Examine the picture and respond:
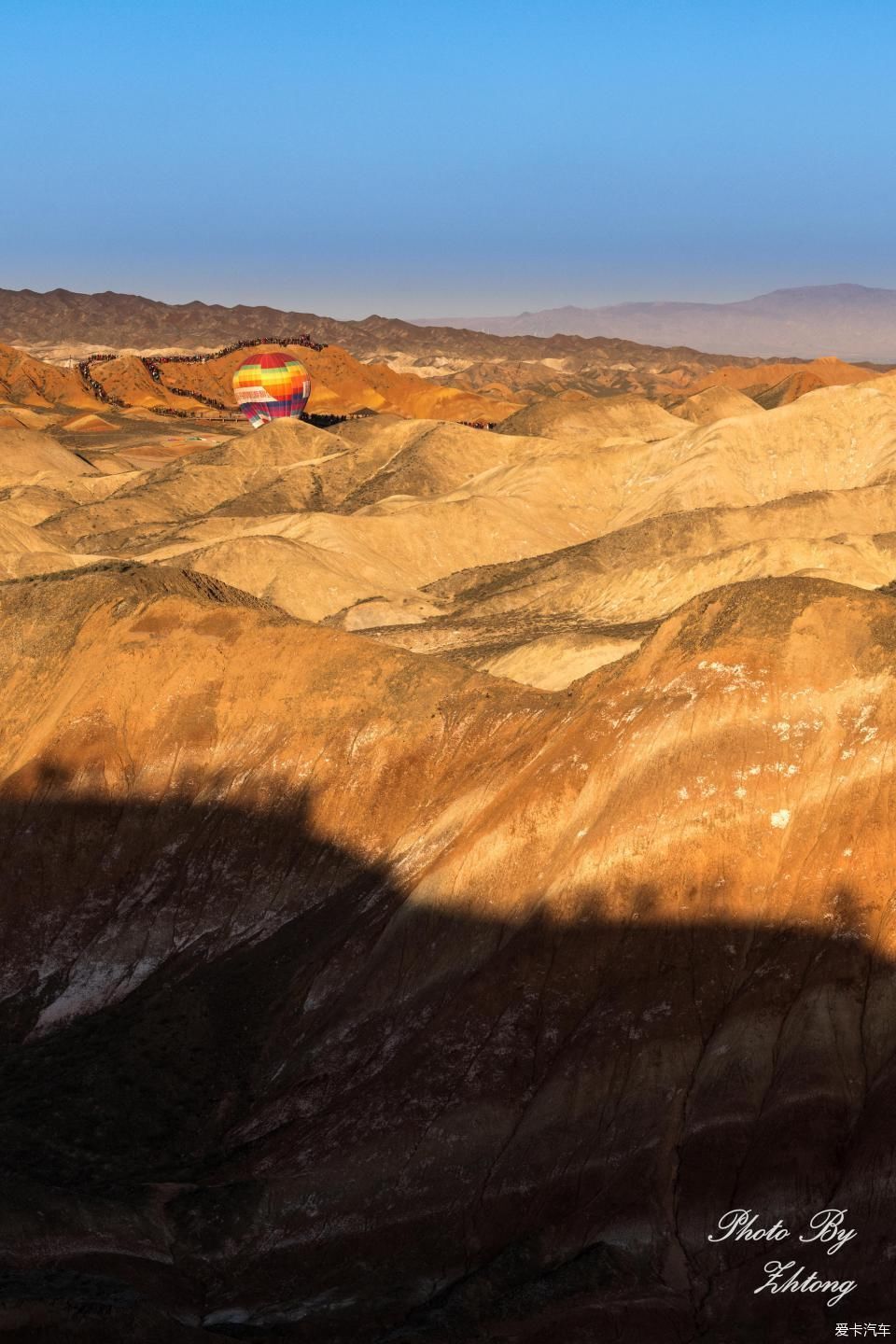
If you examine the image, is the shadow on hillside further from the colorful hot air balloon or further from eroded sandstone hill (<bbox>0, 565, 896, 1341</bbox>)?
the colorful hot air balloon

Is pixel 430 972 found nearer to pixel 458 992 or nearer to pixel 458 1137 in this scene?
pixel 458 992

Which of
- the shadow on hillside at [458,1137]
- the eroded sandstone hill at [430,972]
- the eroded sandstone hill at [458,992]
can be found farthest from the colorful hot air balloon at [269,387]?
the shadow on hillside at [458,1137]

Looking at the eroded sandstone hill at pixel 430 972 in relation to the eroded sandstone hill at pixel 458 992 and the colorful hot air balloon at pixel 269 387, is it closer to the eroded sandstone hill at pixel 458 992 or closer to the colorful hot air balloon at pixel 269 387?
the eroded sandstone hill at pixel 458 992

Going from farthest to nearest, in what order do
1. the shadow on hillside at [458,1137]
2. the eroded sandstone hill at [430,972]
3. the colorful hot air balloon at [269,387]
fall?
1. the colorful hot air balloon at [269,387]
2. the eroded sandstone hill at [430,972]
3. the shadow on hillside at [458,1137]

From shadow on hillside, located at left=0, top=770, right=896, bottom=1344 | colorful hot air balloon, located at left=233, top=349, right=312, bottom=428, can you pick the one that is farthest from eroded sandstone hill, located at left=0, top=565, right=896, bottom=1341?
colorful hot air balloon, located at left=233, top=349, right=312, bottom=428

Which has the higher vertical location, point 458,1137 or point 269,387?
point 269,387

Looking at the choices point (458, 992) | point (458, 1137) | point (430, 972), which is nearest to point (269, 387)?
point (430, 972)
